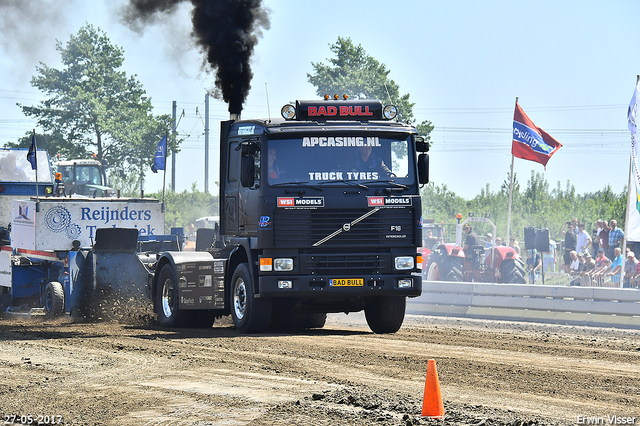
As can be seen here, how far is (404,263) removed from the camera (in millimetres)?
13031

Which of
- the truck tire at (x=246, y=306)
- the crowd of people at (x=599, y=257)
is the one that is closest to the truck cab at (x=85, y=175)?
the crowd of people at (x=599, y=257)

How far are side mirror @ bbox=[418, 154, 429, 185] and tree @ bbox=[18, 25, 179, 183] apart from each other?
37985mm

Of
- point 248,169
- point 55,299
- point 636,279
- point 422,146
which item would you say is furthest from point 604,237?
point 55,299

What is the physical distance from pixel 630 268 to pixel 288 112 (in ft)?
35.7

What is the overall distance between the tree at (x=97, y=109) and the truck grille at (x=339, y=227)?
1493 inches

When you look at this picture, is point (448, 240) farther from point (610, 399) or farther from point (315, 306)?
point (610, 399)

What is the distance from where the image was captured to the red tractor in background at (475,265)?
76.6 feet

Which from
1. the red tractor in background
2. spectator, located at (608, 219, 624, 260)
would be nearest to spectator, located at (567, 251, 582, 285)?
spectator, located at (608, 219, 624, 260)

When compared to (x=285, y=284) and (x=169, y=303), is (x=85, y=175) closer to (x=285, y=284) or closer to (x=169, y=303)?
(x=169, y=303)

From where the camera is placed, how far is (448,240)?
4350 cm

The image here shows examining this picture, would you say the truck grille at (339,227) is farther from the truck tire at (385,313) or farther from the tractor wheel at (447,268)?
the tractor wheel at (447,268)

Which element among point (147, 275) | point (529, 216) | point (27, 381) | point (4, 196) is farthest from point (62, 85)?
point (27, 381)

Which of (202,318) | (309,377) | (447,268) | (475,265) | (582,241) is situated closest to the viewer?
(309,377)

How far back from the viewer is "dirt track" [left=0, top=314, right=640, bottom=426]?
7594mm
